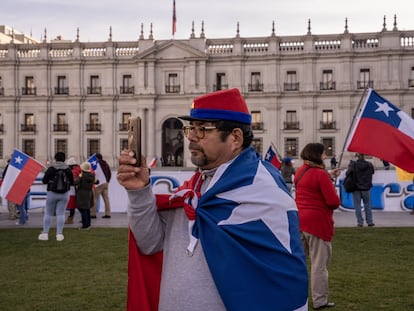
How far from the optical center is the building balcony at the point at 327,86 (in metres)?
43.2

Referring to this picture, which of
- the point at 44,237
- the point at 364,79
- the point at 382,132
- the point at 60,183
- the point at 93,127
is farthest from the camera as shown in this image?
the point at 93,127

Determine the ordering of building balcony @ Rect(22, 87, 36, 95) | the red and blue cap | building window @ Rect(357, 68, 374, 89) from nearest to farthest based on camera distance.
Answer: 1. the red and blue cap
2. building window @ Rect(357, 68, 374, 89)
3. building balcony @ Rect(22, 87, 36, 95)

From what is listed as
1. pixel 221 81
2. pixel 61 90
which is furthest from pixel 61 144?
pixel 221 81

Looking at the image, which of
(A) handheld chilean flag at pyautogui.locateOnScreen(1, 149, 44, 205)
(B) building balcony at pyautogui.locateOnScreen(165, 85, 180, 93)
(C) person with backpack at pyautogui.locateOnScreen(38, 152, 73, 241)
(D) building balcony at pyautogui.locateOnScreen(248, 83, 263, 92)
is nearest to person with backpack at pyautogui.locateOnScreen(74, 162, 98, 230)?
(A) handheld chilean flag at pyautogui.locateOnScreen(1, 149, 44, 205)

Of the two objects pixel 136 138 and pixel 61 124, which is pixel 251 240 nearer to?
pixel 136 138

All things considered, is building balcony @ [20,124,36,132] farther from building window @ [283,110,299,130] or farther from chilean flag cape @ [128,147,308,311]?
chilean flag cape @ [128,147,308,311]

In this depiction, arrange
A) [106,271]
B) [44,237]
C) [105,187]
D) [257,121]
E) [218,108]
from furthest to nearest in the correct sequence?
[257,121], [105,187], [44,237], [106,271], [218,108]

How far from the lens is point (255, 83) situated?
44312mm

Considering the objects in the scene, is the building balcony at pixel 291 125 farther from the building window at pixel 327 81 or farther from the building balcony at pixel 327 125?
the building window at pixel 327 81

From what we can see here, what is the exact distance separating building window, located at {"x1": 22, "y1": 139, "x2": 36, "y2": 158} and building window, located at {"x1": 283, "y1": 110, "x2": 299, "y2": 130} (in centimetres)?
2163

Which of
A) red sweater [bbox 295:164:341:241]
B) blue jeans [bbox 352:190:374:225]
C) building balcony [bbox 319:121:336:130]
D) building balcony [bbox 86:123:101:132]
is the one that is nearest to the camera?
red sweater [bbox 295:164:341:241]

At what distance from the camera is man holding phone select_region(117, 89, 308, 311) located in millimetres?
2242

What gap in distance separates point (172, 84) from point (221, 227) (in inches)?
1695

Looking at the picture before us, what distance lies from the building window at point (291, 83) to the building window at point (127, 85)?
511 inches
